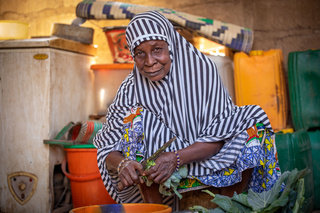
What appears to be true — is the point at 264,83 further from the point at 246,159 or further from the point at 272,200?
the point at 272,200

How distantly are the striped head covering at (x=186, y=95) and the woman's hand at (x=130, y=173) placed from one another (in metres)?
0.45

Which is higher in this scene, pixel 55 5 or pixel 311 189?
pixel 55 5

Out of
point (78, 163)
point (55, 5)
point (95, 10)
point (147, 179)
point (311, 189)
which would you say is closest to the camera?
point (147, 179)

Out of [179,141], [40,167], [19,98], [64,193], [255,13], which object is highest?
[255,13]

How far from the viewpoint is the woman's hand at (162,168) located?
2248 millimetres

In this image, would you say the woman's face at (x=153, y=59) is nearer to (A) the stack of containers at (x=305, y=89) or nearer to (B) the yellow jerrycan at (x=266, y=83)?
(B) the yellow jerrycan at (x=266, y=83)

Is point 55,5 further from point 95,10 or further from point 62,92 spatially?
point 62,92

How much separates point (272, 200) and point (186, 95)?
1.03 metres

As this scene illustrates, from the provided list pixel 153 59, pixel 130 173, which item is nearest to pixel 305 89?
pixel 153 59

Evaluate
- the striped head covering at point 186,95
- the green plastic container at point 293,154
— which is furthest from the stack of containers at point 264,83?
Answer: the striped head covering at point 186,95

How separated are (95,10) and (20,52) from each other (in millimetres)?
844

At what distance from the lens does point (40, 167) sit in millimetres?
3725

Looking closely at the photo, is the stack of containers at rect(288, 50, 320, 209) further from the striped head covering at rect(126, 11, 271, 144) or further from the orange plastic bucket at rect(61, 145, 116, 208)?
the orange plastic bucket at rect(61, 145, 116, 208)

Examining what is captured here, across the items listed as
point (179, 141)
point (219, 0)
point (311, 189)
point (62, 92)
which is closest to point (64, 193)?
point (62, 92)
